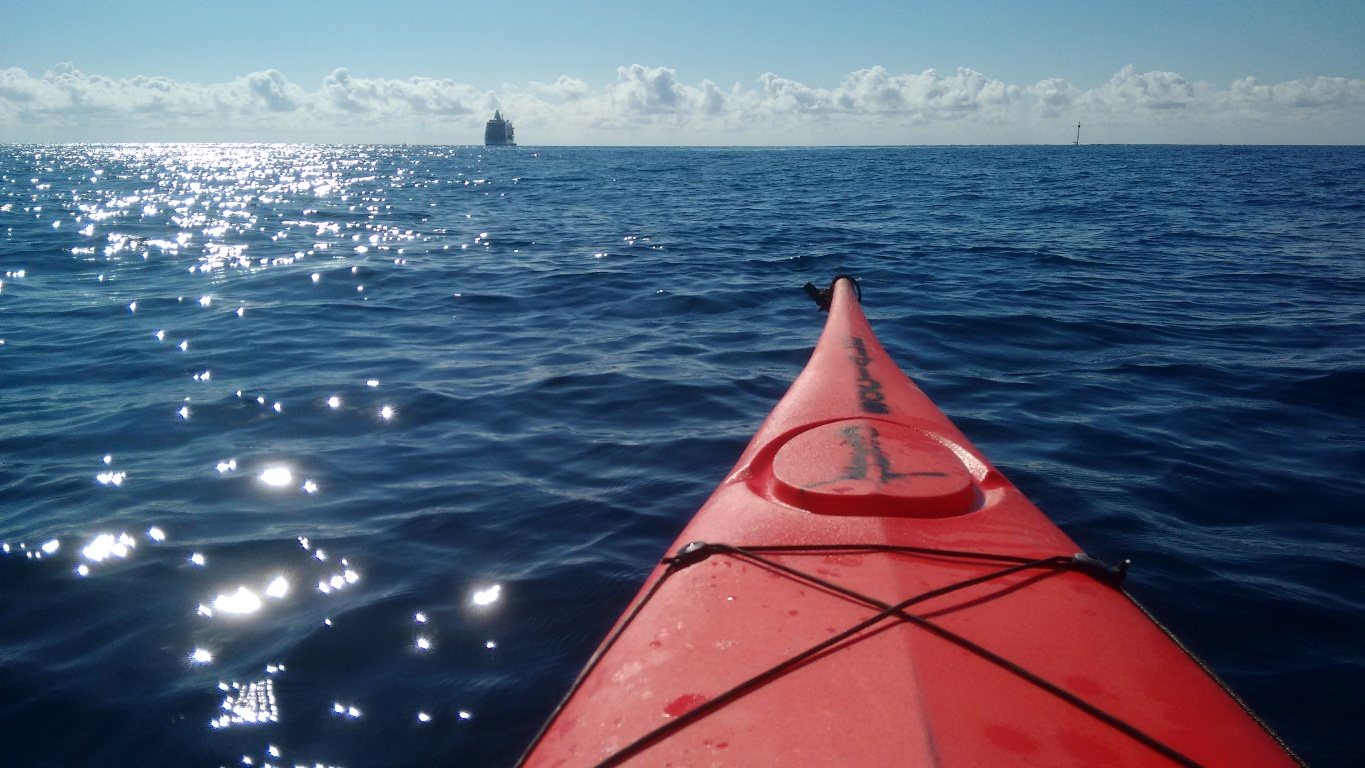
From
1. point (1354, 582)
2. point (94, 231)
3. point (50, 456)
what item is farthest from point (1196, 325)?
point (94, 231)

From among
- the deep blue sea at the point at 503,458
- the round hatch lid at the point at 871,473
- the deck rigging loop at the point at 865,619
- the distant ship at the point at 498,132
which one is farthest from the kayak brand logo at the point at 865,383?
A: the distant ship at the point at 498,132

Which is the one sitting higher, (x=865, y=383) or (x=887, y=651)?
(x=865, y=383)

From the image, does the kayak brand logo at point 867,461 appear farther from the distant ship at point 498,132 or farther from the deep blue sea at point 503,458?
the distant ship at point 498,132

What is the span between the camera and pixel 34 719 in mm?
2926

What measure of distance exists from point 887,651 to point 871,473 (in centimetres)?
99

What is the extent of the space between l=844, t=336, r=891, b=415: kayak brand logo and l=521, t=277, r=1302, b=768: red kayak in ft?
2.28

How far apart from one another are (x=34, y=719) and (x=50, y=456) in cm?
296

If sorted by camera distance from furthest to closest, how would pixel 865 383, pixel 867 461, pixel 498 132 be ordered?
1. pixel 498 132
2. pixel 865 383
3. pixel 867 461

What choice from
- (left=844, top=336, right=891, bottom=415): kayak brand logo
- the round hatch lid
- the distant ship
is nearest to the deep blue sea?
the round hatch lid

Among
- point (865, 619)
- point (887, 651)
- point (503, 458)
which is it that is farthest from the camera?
point (503, 458)

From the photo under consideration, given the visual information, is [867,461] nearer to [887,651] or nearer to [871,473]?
[871,473]

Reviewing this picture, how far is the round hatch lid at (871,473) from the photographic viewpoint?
2.68m

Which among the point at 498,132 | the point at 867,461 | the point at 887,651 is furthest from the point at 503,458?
the point at 498,132

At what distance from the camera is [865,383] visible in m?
4.06
